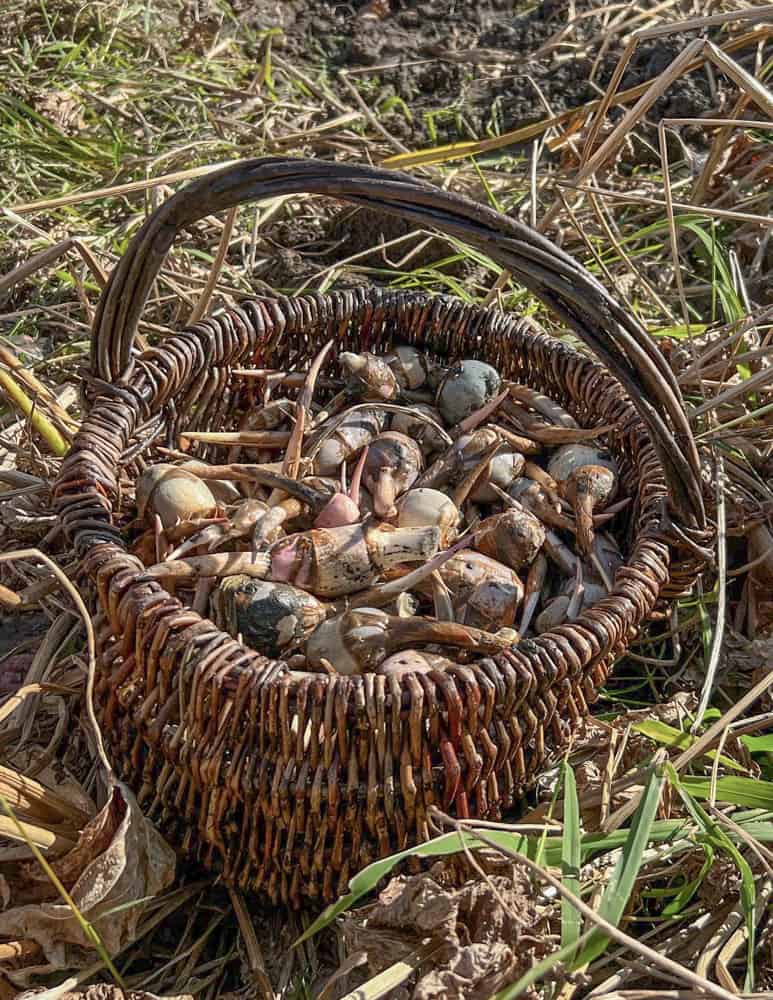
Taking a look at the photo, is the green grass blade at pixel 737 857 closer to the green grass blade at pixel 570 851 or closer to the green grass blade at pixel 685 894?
the green grass blade at pixel 685 894

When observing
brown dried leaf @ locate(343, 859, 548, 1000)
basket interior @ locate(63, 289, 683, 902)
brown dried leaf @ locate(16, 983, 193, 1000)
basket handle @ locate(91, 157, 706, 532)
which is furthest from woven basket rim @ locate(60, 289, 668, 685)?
brown dried leaf @ locate(16, 983, 193, 1000)

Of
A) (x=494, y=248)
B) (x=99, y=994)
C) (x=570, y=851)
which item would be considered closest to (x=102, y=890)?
(x=99, y=994)

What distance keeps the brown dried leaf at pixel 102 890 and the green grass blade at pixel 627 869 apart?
0.51m

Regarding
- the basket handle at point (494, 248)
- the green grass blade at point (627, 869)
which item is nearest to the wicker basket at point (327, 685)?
the basket handle at point (494, 248)

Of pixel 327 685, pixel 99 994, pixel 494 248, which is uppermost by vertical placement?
pixel 494 248

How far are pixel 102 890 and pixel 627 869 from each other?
0.58 metres

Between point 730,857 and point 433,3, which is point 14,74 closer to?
point 433,3

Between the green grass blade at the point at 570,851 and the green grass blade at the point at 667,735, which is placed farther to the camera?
the green grass blade at the point at 667,735

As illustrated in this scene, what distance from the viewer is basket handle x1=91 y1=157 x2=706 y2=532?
119 cm

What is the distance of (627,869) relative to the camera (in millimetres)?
1134

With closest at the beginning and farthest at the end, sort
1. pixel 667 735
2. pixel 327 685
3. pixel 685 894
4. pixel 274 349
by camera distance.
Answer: pixel 327 685 < pixel 685 894 < pixel 667 735 < pixel 274 349

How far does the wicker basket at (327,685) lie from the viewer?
3.73 ft

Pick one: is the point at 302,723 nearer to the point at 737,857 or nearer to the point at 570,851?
the point at 570,851

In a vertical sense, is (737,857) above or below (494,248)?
below
